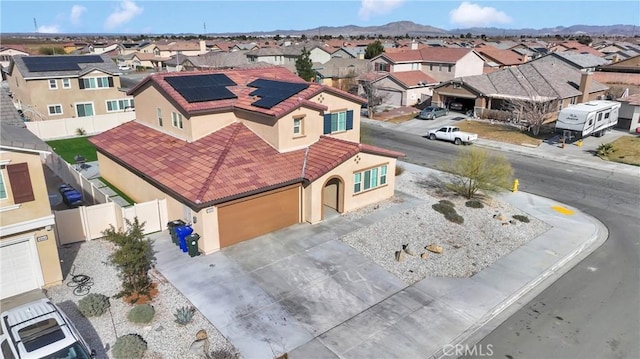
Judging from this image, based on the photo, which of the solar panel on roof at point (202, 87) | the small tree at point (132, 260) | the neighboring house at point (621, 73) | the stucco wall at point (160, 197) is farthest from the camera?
the neighboring house at point (621, 73)

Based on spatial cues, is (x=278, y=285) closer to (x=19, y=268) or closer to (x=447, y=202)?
(x=19, y=268)

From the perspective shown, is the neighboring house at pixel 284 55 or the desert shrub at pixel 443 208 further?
the neighboring house at pixel 284 55

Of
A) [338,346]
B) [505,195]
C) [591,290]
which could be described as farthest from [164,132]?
[591,290]

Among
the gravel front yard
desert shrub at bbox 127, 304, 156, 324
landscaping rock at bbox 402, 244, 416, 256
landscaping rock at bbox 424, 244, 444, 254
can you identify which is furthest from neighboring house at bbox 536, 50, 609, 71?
desert shrub at bbox 127, 304, 156, 324

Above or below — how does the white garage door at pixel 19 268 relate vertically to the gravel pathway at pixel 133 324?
above

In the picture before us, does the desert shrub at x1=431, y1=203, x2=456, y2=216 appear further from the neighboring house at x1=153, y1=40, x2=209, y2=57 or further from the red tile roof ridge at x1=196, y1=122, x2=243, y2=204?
the neighboring house at x1=153, y1=40, x2=209, y2=57

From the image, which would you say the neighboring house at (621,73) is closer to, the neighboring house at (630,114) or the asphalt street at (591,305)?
the neighboring house at (630,114)

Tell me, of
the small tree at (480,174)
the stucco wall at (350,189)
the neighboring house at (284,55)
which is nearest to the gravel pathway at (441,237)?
the stucco wall at (350,189)
